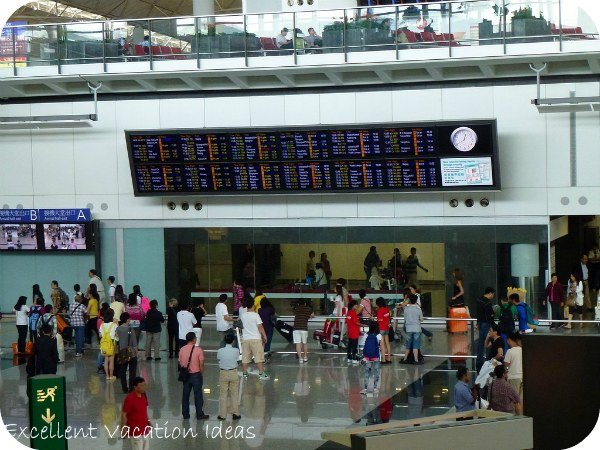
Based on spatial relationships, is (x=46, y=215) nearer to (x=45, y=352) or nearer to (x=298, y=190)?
(x=298, y=190)

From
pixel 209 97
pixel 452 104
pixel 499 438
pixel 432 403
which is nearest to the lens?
pixel 499 438

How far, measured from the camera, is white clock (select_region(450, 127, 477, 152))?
70.4 ft

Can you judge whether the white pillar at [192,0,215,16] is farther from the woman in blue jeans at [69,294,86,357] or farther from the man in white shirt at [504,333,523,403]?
the man in white shirt at [504,333,523,403]

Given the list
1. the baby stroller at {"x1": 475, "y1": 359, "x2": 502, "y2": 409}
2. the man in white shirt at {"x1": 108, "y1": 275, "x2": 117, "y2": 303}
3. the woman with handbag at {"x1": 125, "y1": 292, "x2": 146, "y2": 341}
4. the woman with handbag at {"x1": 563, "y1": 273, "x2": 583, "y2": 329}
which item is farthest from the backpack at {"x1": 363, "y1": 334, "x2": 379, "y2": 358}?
the man in white shirt at {"x1": 108, "y1": 275, "x2": 117, "y2": 303}

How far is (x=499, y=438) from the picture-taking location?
1016 centimetres

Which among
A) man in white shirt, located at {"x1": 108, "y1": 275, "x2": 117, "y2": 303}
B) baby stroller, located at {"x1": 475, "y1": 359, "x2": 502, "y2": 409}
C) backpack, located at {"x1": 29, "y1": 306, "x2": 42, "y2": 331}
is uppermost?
man in white shirt, located at {"x1": 108, "y1": 275, "x2": 117, "y2": 303}

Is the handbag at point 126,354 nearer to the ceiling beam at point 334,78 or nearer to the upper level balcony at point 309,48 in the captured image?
the upper level balcony at point 309,48

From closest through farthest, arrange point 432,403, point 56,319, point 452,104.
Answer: point 432,403 → point 56,319 → point 452,104

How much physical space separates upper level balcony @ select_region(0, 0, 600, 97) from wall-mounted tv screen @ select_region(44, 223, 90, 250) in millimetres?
3211

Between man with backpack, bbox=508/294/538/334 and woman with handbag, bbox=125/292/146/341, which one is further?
woman with handbag, bbox=125/292/146/341

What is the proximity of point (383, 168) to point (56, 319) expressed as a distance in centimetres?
757

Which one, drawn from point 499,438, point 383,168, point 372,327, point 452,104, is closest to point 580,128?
point 452,104

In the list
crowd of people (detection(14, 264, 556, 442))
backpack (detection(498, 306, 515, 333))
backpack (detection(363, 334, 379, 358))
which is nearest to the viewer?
crowd of people (detection(14, 264, 556, 442))

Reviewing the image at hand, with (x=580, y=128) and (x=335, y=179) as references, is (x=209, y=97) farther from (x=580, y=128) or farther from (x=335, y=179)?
(x=580, y=128)
